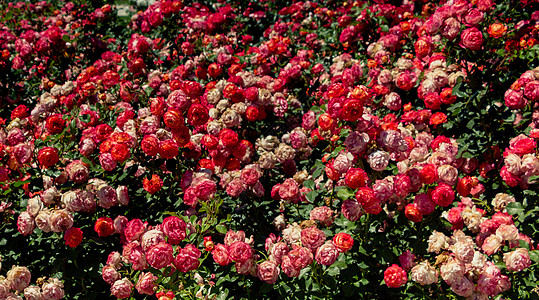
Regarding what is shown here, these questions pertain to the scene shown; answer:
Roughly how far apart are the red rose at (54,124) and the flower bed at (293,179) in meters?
0.01

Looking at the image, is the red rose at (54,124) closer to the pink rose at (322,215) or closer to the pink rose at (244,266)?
the pink rose at (244,266)

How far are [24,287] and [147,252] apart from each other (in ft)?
2.43

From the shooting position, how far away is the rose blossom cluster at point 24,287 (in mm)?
1926

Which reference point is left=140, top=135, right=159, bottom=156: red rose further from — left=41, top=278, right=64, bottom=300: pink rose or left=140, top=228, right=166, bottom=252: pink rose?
left=41, top=278, right=64, bottom=300: pink rose

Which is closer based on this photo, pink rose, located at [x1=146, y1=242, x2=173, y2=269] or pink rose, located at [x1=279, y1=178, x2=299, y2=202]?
pink rose, located at [x1=146, y1=242, x2=173, y2=269]

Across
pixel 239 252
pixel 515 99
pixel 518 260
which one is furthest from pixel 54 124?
pixel 515 99

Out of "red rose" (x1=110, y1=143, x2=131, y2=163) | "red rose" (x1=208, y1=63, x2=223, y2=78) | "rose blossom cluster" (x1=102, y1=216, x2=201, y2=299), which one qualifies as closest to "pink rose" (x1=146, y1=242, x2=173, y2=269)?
"rose blossom cluster" (x1=102, y1=216, x2=201, y2=299)

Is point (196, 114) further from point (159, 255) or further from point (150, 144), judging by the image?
point (159, 255)

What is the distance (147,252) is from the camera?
5.89 feet

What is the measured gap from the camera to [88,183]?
229 cm

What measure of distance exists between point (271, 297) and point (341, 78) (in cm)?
163

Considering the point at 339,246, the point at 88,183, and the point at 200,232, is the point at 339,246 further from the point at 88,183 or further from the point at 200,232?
the point at 88,183

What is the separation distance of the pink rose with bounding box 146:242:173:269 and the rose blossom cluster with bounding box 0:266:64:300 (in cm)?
67

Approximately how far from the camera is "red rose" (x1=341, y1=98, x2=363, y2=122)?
1.81 meters
